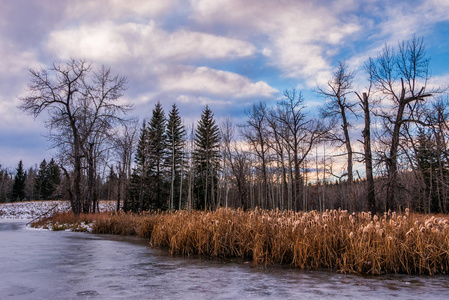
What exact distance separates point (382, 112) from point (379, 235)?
16098 millimetres

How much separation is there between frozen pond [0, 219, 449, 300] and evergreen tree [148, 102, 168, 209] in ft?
96.9

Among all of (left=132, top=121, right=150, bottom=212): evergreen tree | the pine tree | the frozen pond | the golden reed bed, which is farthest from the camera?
the pine tree

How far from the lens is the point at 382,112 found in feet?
63.4

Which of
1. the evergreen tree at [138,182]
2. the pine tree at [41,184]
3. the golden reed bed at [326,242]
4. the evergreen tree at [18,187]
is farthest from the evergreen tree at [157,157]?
the evergreen tree at [18,187]

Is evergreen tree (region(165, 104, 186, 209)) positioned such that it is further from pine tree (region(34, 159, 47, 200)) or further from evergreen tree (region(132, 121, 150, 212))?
pine tree (region(34, 159, 47, 200))

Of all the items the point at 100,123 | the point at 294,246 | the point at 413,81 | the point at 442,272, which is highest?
the point at 413,81

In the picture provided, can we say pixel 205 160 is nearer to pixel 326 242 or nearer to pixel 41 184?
pixel 326 242

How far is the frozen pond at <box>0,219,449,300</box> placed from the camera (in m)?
3.68

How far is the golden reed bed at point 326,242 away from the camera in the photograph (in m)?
5.53

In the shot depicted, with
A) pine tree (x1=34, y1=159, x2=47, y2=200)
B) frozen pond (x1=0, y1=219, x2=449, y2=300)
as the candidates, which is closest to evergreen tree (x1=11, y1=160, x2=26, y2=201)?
pine tree (x1=34, y1=159, x2=47, y2=200)

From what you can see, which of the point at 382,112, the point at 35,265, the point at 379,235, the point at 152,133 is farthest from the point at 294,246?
the point at 152,133

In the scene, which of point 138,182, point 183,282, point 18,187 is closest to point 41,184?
point 18,187

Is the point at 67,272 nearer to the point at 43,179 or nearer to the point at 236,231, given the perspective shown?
the point at 236,231

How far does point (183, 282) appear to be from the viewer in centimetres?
436
